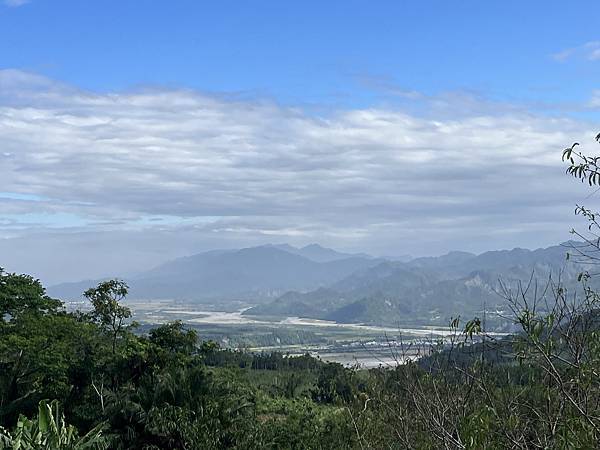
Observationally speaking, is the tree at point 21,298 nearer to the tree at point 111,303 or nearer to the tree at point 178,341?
the tree at point 111,303

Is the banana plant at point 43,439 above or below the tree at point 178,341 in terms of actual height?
below

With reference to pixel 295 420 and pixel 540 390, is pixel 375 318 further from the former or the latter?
pixel 540 390

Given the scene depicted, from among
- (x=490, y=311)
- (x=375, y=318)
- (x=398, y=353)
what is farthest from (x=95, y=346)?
(x=375, y=318)

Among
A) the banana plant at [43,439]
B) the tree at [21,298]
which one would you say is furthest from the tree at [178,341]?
the banana plant at [43,439]

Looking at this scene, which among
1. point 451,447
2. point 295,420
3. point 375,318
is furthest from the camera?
point 375,318

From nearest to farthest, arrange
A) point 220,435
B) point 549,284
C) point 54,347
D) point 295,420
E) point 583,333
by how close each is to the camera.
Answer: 1. point 583,333
2. point 549,284
3. point 220,435
4. point 295,420
5. point 54,347

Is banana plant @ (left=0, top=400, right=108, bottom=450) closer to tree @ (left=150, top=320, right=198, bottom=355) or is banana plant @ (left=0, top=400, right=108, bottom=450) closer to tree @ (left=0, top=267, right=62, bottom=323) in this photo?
tree @ (left=150, top=320, right=198, bottom=355)

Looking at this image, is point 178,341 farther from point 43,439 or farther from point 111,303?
point 43,439
